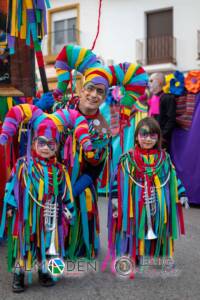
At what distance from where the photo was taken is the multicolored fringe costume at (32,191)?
232cm

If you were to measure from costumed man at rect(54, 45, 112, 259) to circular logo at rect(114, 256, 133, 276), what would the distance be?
20cm

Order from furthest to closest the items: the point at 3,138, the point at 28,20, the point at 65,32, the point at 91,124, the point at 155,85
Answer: the point at 65,32 → the point at 155,85 → the point at 91,124 → the point at 28,20 → the point at 3,138

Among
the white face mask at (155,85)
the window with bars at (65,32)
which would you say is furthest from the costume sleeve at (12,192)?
the window with bars at (65,32)

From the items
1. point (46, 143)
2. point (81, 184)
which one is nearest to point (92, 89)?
point (46, 143)

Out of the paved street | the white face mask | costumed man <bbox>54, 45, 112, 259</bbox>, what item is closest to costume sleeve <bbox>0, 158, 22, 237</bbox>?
costumed man <bbox>54, 45, 112, 259</bbox>

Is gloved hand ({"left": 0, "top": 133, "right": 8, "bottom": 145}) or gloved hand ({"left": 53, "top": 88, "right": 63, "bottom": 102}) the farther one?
gloved hand ({"left": 53, "top": 88, "right": 63, "bottom": 102})

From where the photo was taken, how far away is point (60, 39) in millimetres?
14898

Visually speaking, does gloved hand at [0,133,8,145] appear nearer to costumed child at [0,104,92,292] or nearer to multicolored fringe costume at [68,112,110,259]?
costumed child at [0,104,92,292]

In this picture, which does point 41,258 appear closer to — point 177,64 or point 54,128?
point 54,128

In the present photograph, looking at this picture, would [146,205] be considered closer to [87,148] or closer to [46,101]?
[87,148]

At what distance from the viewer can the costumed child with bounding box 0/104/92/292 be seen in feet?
7.62

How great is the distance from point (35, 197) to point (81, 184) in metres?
0.36

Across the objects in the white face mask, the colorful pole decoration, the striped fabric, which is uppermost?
the colorful pole decoration

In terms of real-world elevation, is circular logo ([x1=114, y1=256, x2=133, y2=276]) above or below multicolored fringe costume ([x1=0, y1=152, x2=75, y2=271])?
below
